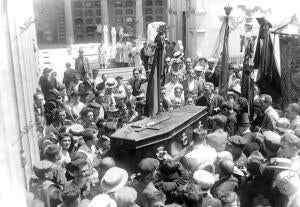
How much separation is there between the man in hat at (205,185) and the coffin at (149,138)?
1.51 metres

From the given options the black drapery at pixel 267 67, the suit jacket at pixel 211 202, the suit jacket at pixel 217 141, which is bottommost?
the suit jacket at pixel 211 202

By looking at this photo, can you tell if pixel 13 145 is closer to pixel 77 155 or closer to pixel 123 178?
pixel 77 155

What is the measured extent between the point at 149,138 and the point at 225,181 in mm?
1548

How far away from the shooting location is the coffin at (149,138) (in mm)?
5727

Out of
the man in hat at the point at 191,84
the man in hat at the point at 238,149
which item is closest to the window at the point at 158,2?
the man in hat at the point at 191,84

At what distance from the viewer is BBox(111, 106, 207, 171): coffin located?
5727 mm

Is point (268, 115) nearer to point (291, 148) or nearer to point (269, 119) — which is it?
point (269, 119)

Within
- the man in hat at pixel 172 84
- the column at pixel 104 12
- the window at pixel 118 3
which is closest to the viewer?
the man in hat at pixel 172 84

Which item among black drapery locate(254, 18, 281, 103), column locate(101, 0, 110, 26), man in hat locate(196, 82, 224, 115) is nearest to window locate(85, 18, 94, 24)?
column locate(101, 0, 110, 26)

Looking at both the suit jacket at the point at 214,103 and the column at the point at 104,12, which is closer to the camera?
the suit jacket at the point at 214,103

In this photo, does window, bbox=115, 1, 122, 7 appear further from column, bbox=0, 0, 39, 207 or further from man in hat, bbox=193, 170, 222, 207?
man in hat, bbox=193, 170, 222, 207

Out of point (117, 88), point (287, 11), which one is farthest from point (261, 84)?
point (287, 11)

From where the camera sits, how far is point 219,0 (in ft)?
61.2

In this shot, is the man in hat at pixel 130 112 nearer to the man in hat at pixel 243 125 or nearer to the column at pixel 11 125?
the man in hat at pixel 243 125
